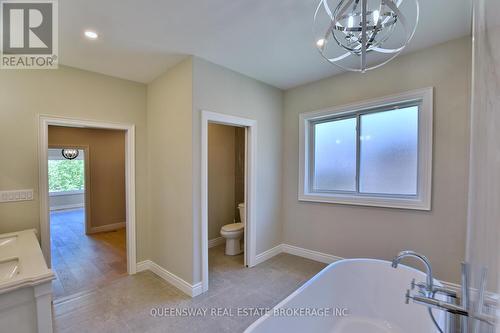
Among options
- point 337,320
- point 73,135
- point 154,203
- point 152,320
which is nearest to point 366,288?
point 337,320

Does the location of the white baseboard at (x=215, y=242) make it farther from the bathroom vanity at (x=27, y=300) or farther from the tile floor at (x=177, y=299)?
the bathroom vanity at (x=27, y=300)

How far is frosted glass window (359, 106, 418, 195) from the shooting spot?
2557 mm

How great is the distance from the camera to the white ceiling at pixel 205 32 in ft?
5.55

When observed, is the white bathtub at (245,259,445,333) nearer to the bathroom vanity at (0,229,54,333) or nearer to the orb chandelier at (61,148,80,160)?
the bathroom vanity at (0,229,54,333)

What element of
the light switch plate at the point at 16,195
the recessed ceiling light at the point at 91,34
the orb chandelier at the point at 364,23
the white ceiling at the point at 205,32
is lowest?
the light switch plate at the point at 16,195

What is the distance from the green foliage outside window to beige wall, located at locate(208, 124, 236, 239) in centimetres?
736

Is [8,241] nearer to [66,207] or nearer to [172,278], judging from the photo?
[172,278]

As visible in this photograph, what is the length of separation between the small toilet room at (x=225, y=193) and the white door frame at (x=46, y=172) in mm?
1237

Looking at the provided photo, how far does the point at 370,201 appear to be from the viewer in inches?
108

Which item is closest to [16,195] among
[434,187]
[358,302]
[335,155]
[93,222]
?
[93,222]

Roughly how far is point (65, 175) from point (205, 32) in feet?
30.4

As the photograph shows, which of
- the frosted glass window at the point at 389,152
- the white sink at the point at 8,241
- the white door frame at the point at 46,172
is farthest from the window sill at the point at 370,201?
the white sink at the point at 8,241

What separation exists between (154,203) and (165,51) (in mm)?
1946

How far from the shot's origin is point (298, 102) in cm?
346
